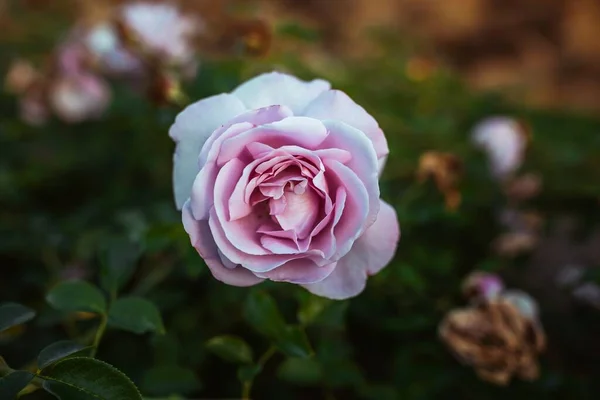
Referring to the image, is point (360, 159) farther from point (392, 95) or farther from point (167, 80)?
point (392, 95)

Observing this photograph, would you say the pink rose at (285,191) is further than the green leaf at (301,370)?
No

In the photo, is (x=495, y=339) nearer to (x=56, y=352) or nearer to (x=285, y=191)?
(x=285, y=191)

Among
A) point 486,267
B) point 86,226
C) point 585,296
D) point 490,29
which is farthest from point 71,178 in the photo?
point 490,29

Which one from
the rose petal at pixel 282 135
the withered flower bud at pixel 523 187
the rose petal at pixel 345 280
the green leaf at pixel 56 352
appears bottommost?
the withered flower bud at pixel 523 187

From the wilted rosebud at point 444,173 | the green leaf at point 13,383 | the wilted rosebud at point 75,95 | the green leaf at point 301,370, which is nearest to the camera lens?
the green leaf at point 13,383

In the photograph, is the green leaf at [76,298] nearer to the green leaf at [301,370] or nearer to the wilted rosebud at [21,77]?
the green leaf at [301,370]

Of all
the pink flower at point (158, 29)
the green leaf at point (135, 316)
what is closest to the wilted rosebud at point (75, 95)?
the pink flower at point (158, 29)

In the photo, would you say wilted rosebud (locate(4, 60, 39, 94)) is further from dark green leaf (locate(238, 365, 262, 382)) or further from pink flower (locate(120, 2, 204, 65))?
dark green leaf (locate(238, 365, 262, 382))
